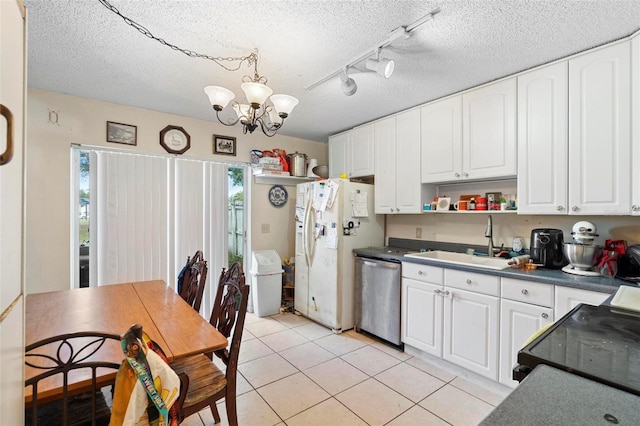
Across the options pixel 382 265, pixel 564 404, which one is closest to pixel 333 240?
pixel 382 265

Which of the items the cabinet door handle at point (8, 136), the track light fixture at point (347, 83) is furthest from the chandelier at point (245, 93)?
the cabinet door handle at point (8, 136)

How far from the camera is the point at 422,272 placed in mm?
2561

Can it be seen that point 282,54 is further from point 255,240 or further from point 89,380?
point 255,240

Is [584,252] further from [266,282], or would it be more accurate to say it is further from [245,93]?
[266,282]

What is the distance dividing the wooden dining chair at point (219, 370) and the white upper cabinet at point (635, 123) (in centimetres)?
233

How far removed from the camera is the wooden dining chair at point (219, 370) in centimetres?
143

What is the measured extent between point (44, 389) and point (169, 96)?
2461 mm

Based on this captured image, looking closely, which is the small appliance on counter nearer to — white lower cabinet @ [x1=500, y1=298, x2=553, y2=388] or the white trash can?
white lower cabinet @ [x1=500, y1=298, x2=553, y2=388]

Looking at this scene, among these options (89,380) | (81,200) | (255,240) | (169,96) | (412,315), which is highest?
(169,96)

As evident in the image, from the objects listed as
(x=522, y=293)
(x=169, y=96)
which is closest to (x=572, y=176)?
(x=522, y=293)

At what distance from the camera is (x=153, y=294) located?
6.72ft

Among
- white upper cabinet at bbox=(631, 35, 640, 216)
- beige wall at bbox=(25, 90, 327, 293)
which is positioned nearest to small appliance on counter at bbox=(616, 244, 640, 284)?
white upper cabinet at bbox=(631, 35, 640, 216)

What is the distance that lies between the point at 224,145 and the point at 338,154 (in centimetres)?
143

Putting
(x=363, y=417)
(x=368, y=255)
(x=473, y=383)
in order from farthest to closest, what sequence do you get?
(x=368, y=255) → (x=473, y=383) → (x=363, y=417)
